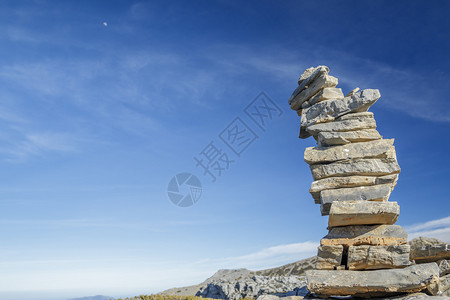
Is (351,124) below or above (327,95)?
below

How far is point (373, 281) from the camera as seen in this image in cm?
1379

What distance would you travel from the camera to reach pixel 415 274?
13.5 metres

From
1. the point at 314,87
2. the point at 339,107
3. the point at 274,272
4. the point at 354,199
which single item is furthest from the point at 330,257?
the point at 274,272

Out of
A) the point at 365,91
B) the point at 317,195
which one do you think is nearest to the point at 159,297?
the point at 317,195

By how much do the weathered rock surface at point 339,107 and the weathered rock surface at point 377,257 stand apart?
21.7 ft

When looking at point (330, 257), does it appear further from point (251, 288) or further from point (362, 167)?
point (251, 288)

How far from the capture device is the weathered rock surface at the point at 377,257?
566 inches

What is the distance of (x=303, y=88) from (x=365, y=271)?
10199mm

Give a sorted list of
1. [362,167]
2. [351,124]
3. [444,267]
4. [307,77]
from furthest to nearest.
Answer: [307,77] → [351,124] → [362,167] → [444,267]

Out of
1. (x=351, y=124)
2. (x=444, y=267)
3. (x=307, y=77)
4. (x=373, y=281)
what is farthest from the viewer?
(x=307, y=77)

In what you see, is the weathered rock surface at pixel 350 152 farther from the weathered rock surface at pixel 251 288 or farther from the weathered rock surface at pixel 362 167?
the weathered rock surface at pixel 251 288

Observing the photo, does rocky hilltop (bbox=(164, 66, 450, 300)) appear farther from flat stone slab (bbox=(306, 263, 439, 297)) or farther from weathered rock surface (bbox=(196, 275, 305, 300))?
weathered rock surface (bbox=(196, 275, 305, 300))

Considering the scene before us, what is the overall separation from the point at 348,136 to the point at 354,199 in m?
3.14

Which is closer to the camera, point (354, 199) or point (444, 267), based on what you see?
point (444, 267)
